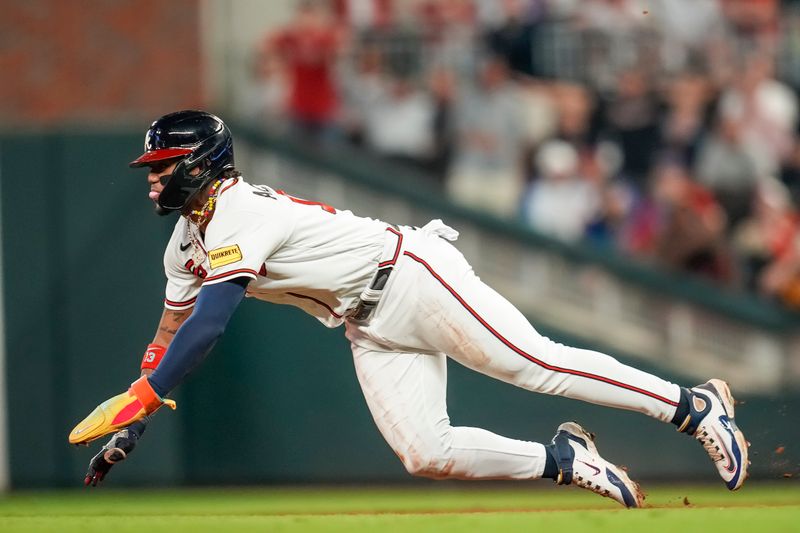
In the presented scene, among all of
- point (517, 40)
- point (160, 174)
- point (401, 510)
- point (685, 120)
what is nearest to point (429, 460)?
point (160, 174)

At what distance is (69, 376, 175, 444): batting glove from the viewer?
5.47 meters

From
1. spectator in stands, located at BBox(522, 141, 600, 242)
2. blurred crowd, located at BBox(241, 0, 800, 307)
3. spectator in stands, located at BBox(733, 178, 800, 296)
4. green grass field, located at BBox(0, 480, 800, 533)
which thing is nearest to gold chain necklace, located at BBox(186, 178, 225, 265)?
green grass field, located at BBox(0, 480, 800, 533)

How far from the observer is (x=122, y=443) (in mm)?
5934

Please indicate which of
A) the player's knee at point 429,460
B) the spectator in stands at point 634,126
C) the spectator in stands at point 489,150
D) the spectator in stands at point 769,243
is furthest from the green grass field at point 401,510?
the spectator in stands at point 634,126

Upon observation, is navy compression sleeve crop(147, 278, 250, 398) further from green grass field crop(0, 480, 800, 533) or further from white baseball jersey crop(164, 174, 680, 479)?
green grass field crop(0, 480, 800, 533)

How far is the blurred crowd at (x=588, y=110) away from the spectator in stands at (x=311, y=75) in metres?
0.01

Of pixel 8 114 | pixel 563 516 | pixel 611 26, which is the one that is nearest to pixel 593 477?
pixel 563 516

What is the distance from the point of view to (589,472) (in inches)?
246

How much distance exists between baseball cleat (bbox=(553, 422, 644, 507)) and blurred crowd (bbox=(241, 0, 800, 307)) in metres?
4.40

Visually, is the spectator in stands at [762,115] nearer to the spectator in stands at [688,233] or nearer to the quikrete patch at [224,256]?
the spectator in stands at [688,233]

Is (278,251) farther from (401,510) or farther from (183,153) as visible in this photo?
(401,510)

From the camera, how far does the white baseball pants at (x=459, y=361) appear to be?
6.00 meters

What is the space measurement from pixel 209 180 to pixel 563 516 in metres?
2.28

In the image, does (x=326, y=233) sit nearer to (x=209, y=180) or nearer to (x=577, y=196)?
(x=209, y=180)
